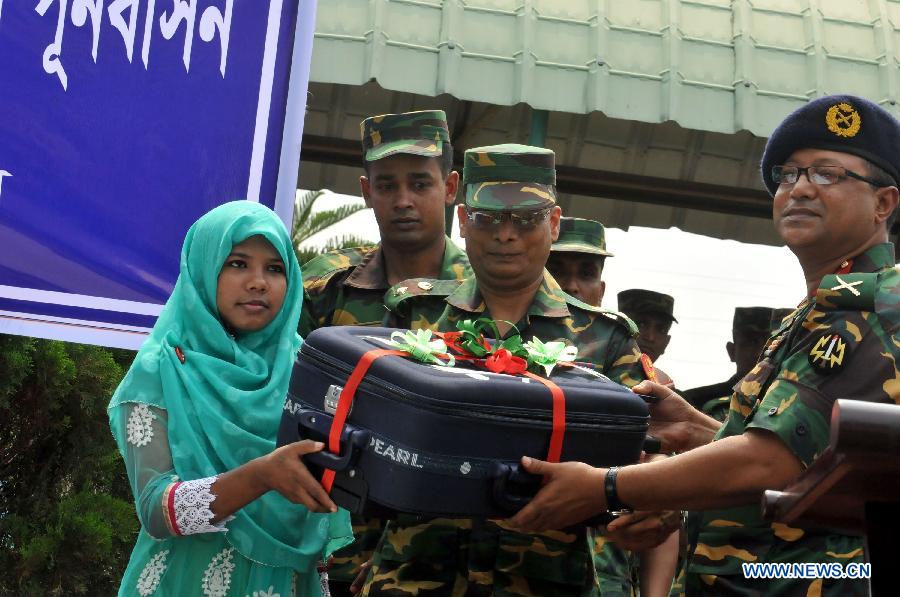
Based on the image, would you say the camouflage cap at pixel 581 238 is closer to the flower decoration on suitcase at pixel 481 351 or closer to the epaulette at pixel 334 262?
the epaulette at pixel 334 262

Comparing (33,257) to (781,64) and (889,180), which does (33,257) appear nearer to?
(889,180)

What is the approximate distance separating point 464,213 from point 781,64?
3.37 metres

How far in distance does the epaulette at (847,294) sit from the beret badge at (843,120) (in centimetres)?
47

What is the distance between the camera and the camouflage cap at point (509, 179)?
4215mm

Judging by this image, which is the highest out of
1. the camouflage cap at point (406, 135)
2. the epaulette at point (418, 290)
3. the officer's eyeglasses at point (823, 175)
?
the camouflage cap at point (406, 135)

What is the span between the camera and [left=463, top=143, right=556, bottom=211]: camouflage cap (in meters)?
4.21

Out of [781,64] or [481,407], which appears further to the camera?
[781,64]

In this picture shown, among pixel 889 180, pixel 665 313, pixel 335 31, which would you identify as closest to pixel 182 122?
pixel 335 31

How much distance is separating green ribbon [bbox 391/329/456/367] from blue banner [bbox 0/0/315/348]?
1.53m

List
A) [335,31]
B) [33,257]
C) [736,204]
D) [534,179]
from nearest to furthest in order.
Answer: [534,179] < [33,257] < [335,31] < [736,204]

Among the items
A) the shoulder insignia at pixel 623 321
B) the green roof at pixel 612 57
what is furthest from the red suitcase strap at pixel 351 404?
the green roof at pixel 612 57

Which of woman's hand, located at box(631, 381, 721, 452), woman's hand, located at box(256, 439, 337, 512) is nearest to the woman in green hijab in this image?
woman's hand, located at box(256, 439, 337, 512)

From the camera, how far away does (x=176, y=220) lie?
4.73 meters

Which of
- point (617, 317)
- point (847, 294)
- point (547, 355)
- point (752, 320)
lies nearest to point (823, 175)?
point (847, 294)
